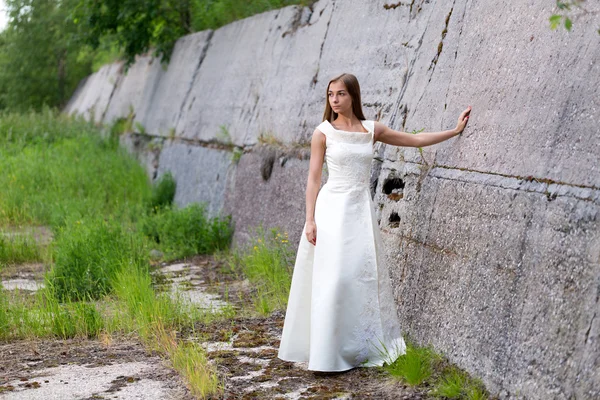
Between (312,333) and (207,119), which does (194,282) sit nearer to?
(312,333)

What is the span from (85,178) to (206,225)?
9.82ft

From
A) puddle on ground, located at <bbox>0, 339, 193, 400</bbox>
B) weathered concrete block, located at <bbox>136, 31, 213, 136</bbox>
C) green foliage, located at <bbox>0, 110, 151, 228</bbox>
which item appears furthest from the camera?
weathered concrete block, located at <bbox>136, 31, 213, 136</bbox>

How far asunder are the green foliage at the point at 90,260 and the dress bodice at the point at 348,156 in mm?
2349

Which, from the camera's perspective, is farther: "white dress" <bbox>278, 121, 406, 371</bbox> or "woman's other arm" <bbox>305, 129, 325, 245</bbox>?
"woman's other arm" <bbox>305, 129, 325, 245</bbox>

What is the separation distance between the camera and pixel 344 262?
14.6 ft

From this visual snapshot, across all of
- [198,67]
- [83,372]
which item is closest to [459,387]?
[83,372]

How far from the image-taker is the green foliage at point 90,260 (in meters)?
6.50

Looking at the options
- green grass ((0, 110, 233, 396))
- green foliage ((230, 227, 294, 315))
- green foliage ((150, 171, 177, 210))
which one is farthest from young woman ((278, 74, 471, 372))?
green foliage ((150, 171, 177, 210))

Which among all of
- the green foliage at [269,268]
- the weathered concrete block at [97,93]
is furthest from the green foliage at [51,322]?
the weathered concrete block at [97,93]

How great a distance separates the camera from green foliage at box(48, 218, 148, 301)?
6496mm

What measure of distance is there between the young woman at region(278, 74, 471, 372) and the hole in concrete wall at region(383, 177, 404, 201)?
1.46ft

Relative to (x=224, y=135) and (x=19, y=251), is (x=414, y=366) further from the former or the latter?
(x=224, y=135)

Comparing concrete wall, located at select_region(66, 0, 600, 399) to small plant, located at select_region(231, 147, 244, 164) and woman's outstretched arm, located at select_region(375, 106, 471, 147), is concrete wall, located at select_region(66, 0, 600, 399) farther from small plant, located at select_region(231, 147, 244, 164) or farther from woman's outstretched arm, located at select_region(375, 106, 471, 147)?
small plant, located at select_region(231, 147, 244, 164)

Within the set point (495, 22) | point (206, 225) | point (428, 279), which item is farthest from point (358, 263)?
point (206, 225)
